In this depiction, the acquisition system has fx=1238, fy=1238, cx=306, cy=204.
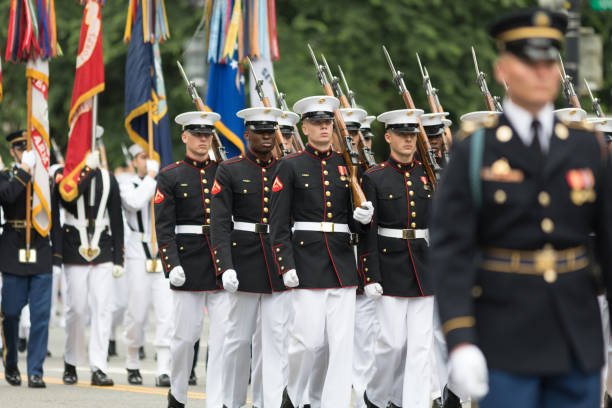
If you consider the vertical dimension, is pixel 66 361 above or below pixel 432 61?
below

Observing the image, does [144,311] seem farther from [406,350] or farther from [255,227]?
[406,350]

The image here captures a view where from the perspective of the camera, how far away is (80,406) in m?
9.33

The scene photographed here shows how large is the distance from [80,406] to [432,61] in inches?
464

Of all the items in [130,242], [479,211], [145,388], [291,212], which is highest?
[479,211]

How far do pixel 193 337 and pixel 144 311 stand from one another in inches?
128

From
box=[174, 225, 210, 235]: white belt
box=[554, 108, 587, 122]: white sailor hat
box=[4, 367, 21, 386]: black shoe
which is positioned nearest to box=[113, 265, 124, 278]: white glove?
box=[4, 367, 21, 386]: black shoe

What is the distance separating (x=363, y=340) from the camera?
9.92 m

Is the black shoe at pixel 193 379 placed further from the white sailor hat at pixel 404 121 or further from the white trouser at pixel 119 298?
the white sailor hat at pixel 404 121

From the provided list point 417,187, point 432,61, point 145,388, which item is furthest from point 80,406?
point 432,61

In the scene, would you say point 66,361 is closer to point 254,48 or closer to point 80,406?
point 80,406

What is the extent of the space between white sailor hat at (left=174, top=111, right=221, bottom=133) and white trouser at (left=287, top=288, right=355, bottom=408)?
6.14ft

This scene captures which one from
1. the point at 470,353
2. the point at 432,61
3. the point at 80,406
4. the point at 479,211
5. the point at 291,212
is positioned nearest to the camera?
the point at 470,353

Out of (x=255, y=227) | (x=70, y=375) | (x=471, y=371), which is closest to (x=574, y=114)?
(x=255, y=227)

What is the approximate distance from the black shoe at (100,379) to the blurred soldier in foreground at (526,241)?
7182 mm
